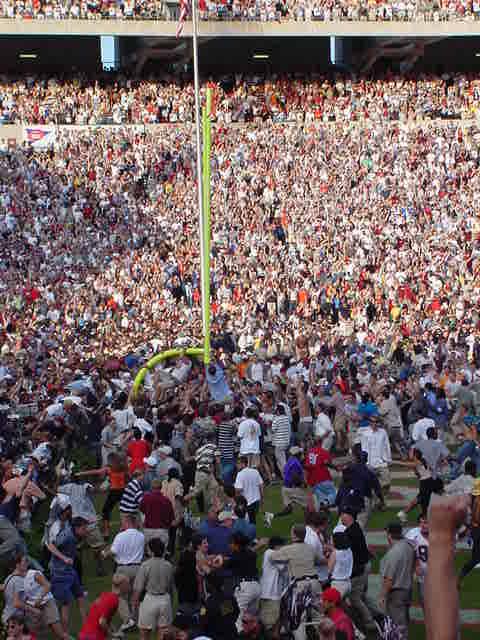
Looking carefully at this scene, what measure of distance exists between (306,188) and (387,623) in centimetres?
2841

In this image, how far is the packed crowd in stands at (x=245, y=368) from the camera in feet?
30.0

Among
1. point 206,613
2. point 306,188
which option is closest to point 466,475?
point 206,613

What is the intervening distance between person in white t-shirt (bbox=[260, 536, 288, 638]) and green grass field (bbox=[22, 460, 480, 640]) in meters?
1.31

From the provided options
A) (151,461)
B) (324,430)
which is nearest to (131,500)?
(151,461)

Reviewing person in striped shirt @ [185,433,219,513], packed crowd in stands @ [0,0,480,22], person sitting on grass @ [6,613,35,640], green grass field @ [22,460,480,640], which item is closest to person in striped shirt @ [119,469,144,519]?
green grass field @ [22,460,480,640]

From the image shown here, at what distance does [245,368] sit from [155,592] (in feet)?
41.2

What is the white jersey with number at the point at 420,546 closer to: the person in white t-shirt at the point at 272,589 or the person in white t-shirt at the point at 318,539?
the person in white t-shirt at the point at 318,539

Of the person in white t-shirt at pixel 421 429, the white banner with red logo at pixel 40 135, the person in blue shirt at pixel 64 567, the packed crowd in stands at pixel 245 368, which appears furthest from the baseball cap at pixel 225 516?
the white banner with red logo at pixel 40 135

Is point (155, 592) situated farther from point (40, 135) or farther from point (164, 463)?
point (40, 135)

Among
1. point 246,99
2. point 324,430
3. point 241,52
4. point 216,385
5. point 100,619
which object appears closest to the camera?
point 100,619

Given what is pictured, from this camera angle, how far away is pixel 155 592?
912cm

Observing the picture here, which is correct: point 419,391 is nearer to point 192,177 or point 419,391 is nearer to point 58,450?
point 58,450

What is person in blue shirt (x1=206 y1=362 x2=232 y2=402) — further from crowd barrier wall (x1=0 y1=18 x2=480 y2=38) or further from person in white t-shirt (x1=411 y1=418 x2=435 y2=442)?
crowd barrier wall (x1=0 y1=18 x2=480 y2=38)

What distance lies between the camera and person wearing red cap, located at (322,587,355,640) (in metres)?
7.93
